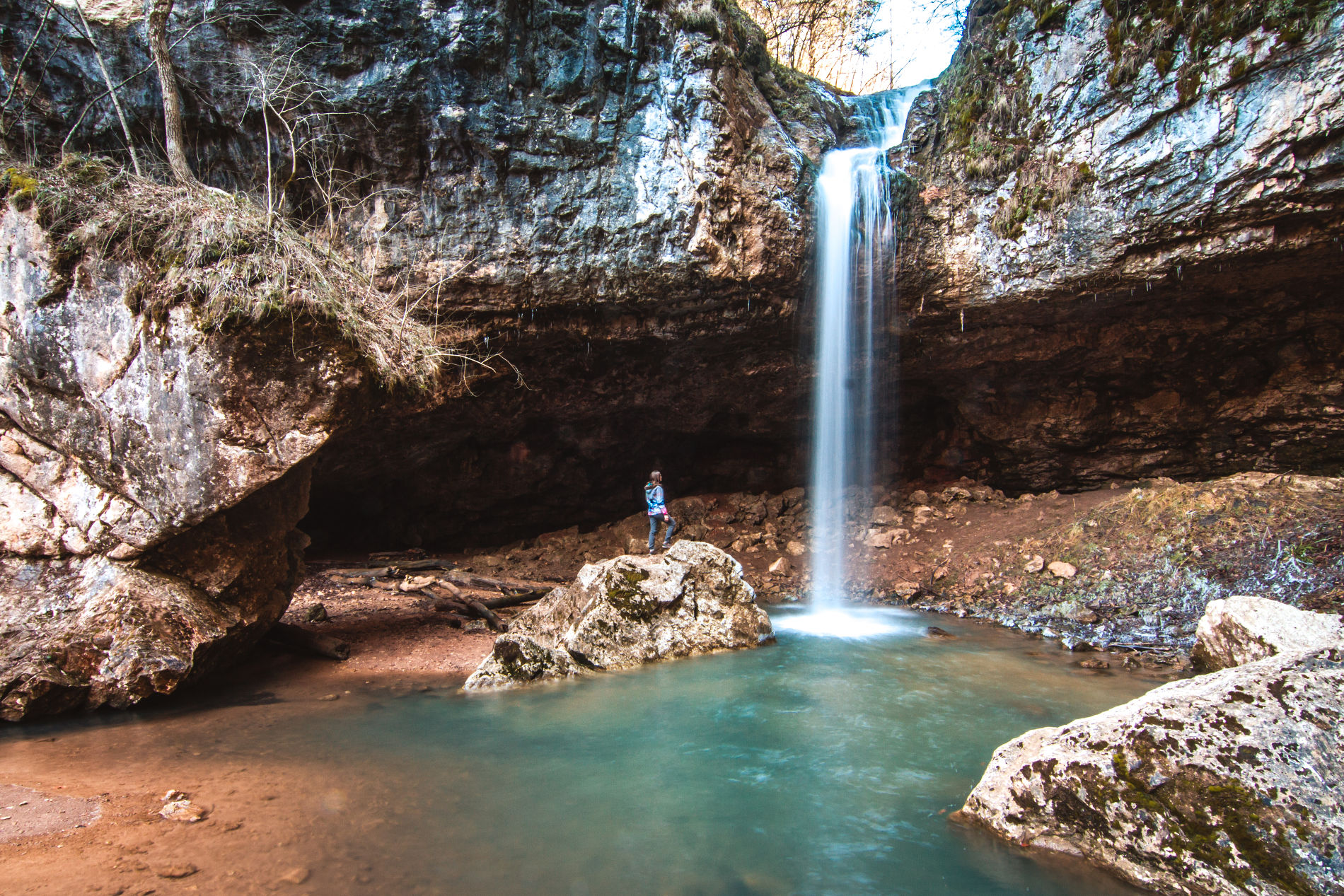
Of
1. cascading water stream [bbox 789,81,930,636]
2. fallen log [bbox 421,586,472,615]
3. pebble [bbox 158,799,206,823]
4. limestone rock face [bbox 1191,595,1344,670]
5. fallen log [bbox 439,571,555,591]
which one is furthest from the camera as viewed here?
fallen log [bbox 439,571,555,591]

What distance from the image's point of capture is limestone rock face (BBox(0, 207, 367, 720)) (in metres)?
5.04

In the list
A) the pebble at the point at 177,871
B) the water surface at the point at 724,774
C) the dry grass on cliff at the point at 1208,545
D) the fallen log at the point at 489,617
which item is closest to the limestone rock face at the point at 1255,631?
the water surface at the point at 724,774

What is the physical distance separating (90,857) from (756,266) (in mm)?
8847

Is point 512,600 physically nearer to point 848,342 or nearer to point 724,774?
point 724,774

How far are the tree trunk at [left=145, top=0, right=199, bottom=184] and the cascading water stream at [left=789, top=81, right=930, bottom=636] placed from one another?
8.20 meters

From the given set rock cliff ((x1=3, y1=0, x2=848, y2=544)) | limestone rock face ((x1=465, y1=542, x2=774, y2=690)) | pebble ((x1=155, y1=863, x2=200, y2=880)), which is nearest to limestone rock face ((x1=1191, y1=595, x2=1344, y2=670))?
limestone rock face ((x1=465, y1=542, x2=774, y2=690))

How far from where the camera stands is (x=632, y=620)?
A: 666 cm

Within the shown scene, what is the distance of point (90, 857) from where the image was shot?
9.36ft

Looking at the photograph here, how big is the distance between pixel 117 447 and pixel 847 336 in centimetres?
979

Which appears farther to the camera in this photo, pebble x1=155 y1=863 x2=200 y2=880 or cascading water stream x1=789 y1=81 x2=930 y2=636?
cascading water stream x1=789 y1=81 x2=930 y2=636

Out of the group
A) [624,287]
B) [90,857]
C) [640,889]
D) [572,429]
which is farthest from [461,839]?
[572,429]

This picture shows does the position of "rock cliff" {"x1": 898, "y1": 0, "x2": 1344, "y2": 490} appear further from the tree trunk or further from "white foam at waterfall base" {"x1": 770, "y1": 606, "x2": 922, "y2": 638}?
the tree trunk

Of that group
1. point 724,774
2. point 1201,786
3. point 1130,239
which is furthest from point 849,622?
point 1130,239

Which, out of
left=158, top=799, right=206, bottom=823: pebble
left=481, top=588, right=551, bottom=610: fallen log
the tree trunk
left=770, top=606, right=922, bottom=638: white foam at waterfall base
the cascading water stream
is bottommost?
left=770, top=606, right=922, bottom=638: white foam at waterfall base
